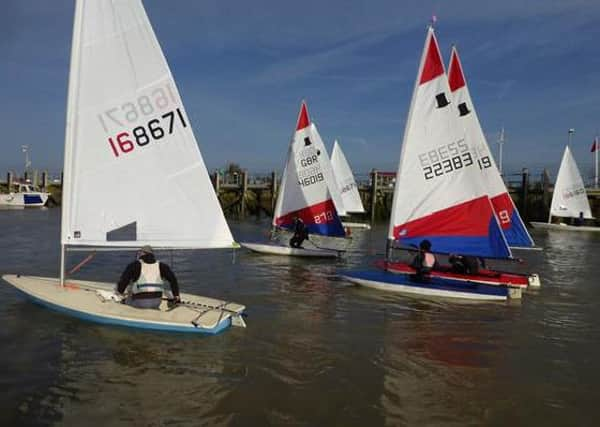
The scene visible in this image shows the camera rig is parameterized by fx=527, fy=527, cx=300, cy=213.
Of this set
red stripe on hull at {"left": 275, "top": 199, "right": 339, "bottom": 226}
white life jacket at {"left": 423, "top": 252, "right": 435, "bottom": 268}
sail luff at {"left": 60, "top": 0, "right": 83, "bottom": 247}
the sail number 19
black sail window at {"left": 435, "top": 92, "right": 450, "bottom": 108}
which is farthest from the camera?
red stripe on hull at {"left": 275, "top": 199, "right": 339, "bottom": 226}

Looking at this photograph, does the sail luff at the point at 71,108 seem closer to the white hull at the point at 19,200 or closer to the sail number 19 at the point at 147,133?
the sail number 19 at the point at 147,133

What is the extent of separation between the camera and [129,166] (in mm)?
8703

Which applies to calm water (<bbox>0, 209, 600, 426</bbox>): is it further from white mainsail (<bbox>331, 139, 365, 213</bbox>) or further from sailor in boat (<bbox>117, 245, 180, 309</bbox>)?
white mainsail (<bbox>331, 139, 365, 213</bbox>)

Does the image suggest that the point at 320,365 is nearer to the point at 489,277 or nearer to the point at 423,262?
the point at 423,262

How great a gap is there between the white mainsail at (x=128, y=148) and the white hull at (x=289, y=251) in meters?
9.16

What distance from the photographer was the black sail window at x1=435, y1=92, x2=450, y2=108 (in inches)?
485

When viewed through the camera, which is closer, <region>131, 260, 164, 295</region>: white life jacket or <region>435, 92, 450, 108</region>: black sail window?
<region>131, 260, 164, 295</region>: white life jacket

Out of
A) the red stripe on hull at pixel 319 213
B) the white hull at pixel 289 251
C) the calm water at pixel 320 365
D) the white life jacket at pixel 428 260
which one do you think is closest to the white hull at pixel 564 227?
the red stripe on hull at pixel 319 213

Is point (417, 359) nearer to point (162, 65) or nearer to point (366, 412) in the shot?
point (366, 412)

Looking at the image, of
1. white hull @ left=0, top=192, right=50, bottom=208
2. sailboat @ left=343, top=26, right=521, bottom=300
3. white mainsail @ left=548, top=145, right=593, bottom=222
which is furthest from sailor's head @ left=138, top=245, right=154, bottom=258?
white hull @ left=0, top=192, right=50, bottom=208

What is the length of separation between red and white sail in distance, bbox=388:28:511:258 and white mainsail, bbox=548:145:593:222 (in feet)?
77.4

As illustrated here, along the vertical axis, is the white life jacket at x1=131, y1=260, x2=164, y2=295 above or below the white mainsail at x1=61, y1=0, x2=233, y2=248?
below

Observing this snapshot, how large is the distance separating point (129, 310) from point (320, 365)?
3.24 meters

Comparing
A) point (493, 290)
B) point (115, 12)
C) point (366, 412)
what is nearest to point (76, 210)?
point (115, 12)
